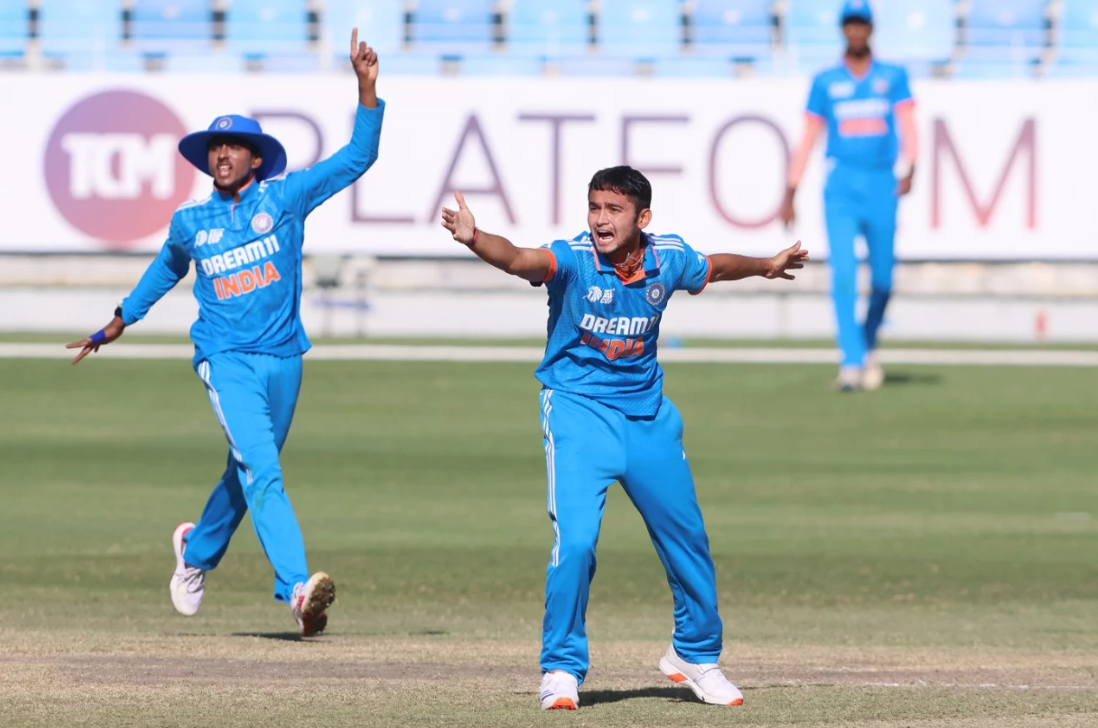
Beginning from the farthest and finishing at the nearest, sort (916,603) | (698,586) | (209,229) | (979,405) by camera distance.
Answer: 1. (979,405)
2. (916,603)
3. (209,229)
4. (698,586)

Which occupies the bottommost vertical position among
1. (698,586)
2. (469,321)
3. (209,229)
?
(469,321)

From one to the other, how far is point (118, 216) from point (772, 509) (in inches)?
630

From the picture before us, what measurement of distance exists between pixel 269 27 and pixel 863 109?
1372cm

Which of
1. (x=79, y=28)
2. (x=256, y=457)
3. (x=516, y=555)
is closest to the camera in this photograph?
(x=256, y=457)

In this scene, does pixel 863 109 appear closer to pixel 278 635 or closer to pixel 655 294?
pixel 278 635

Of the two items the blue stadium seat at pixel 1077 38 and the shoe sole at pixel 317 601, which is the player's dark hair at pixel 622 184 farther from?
the blue stadium seat at pixel 1077 38

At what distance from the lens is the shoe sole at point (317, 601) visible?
773 centimetres

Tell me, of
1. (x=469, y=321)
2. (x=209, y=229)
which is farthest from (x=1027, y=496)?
(x=469, y=321)

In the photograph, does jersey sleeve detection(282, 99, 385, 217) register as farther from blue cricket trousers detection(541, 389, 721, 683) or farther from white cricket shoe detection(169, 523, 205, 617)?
blue cricket trousers detection(541, 389, 721, 683)

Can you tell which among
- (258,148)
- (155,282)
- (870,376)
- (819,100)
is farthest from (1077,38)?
(155,282)

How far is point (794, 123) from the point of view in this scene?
1049 inches

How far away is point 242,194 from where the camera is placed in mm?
8492

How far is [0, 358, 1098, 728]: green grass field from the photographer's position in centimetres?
645

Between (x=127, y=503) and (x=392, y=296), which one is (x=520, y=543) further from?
(x=392, y=296)
